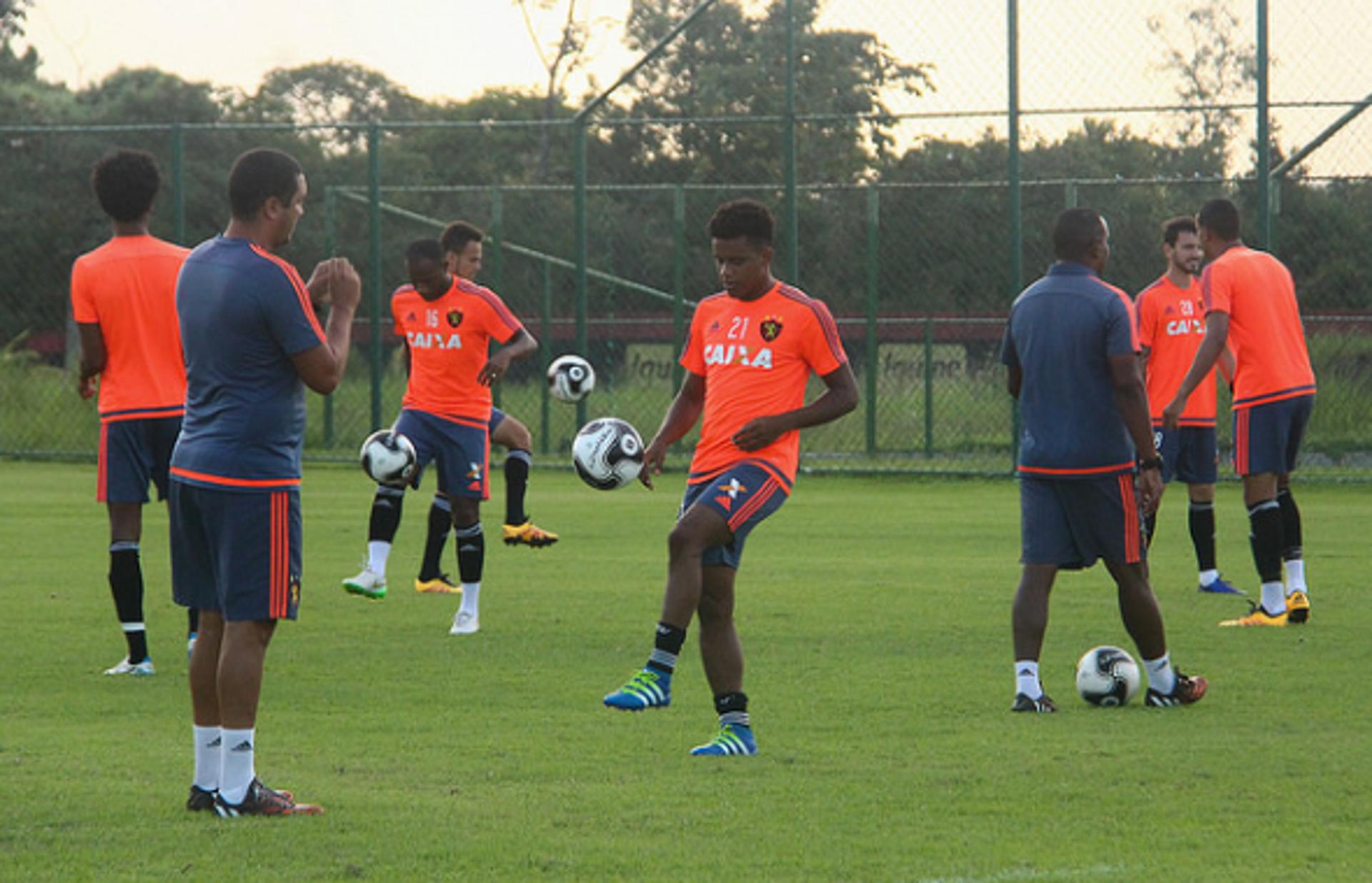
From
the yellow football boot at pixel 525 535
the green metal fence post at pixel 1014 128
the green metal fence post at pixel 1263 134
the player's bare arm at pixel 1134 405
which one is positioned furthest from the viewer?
the green metal fence post at pixel 1014 128

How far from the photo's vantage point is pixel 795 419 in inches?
285

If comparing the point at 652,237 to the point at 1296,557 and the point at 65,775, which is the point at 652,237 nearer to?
the point at 1296,557

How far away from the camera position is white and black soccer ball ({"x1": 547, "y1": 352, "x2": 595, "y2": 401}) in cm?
1240

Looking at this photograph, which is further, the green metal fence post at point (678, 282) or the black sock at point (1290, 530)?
the green metal fence post at point (678, 282)

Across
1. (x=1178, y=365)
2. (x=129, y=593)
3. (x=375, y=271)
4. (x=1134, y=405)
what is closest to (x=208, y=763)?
(x=129, y=593)

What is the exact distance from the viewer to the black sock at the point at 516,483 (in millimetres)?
13547

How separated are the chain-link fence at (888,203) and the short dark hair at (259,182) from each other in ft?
44.1

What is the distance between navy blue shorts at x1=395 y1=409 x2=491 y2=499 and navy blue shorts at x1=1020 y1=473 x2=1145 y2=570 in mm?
4010

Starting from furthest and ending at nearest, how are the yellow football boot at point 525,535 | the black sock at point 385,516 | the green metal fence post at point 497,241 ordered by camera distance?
the green metal fence post at point 497,241 → the yellow football boot at point 525,535 → the black sock at point 385,516

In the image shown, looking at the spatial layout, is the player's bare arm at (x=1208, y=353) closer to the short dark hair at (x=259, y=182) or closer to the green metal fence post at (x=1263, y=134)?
the short dark hair at (x=259, y=182)

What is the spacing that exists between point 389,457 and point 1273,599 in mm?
4553

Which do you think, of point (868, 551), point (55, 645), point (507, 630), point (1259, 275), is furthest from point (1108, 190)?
point (55, 645)

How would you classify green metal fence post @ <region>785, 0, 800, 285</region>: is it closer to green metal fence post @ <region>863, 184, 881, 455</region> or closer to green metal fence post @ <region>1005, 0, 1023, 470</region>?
green metal fence post @ <region>863, 184, 881, 455</region>

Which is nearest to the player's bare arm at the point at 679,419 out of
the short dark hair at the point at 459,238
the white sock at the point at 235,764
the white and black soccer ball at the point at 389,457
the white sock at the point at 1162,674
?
the white sock at the point at 1162,674
